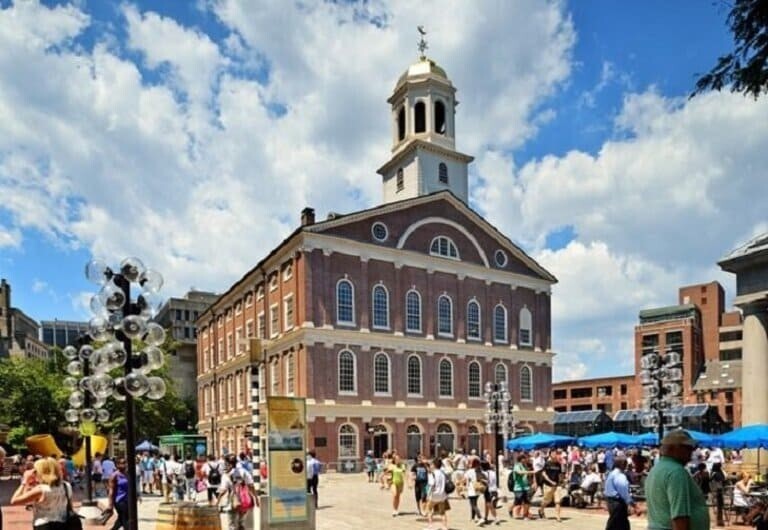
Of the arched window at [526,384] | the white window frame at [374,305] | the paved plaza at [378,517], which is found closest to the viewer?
the paved plaza at [378,517]

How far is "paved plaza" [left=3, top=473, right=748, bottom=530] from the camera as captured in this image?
18172 millimetres

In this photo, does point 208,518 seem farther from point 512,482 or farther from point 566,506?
point 566,506

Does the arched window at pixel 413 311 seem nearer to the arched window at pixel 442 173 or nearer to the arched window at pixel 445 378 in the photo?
the arched window at pixel 445 378

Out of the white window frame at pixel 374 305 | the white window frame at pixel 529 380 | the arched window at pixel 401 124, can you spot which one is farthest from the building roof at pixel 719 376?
the white window frame at pixel 374 305

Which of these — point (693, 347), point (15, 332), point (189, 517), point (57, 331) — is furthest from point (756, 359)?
point (57, 331)

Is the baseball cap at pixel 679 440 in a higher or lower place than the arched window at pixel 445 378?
higher

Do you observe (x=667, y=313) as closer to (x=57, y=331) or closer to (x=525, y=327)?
(x=525, y=327)

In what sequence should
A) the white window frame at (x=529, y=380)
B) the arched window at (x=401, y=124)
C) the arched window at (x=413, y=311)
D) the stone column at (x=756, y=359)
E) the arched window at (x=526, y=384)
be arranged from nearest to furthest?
the stone column at (x=756, y=359) < the arched window at (x=413, y=311) < the white window frame at (x=529, y=380) < the arched window at (x=526, y=384) < the arched window at (x=401, y=124)

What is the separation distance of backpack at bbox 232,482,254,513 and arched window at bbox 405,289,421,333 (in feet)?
107

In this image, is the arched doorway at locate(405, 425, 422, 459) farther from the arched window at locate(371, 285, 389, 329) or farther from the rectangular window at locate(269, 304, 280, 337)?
the rectangular window at locate(269, 304, 280, 337)

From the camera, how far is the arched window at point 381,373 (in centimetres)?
4606

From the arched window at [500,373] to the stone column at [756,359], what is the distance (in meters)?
30.5

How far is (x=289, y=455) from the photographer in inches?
585

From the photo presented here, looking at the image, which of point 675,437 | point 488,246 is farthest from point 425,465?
point 488,246
